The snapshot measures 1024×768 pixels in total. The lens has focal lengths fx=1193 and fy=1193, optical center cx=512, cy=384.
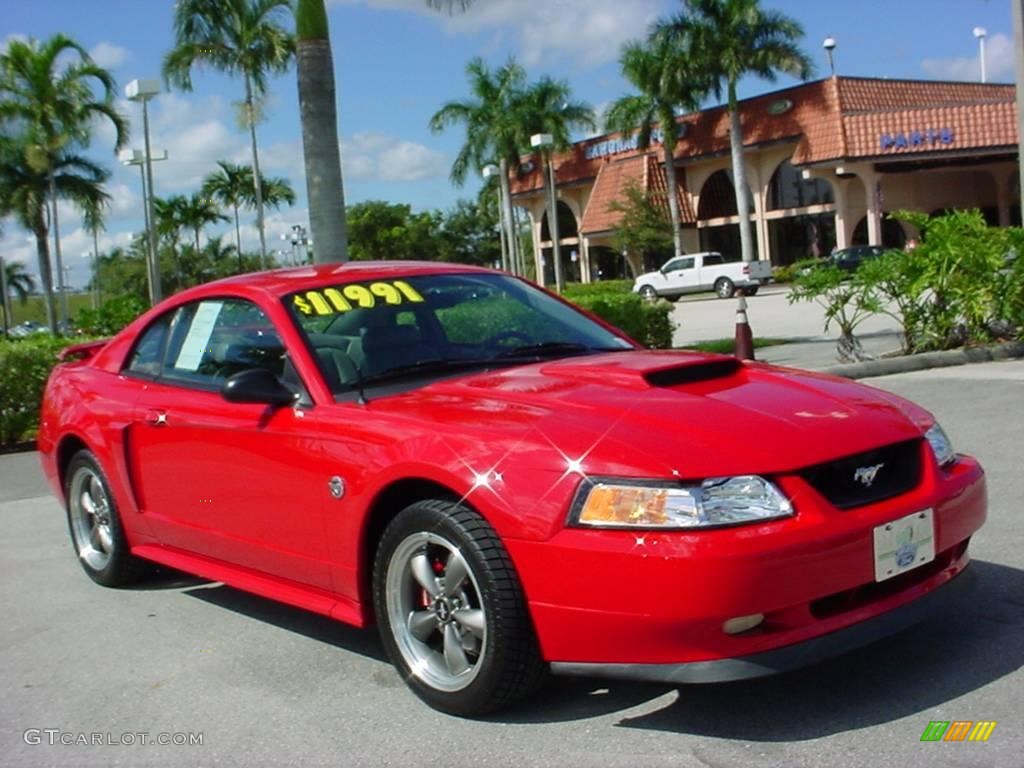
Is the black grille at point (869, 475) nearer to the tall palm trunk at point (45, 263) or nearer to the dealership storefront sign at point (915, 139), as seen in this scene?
the tall palm trunk at point (45, 263)

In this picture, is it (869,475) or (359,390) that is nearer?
(869,475)

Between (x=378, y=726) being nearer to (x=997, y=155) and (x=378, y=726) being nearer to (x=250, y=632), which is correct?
(x=250, y=632)

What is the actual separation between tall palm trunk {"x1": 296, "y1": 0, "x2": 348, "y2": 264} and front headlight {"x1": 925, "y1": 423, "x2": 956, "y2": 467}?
30.4ft

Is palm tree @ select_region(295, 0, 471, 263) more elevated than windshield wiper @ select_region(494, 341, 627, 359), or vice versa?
palm tree @ select_region(295, 0, 471, 263)

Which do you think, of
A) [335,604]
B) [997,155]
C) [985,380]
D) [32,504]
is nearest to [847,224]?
[997,155]

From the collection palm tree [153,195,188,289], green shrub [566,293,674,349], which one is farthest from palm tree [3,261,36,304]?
green shrub [566,293,674,349]

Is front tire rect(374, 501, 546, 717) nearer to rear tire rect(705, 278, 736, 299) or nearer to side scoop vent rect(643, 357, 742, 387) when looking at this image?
side scoop vent rect(643, 357, 742, 387)

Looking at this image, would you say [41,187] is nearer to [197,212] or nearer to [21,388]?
[197,212]

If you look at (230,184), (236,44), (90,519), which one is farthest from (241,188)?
(90,519)

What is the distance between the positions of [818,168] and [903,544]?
46815mm

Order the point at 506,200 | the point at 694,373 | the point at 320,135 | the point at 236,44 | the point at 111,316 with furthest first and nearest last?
the point at 506,200 → the point at 236,44 → the point at 111,316 → the point at 320,135 → the point at 694,373

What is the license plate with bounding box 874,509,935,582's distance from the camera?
A: 3619 millimetres

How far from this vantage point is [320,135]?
504 inches

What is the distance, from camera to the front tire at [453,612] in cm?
367
